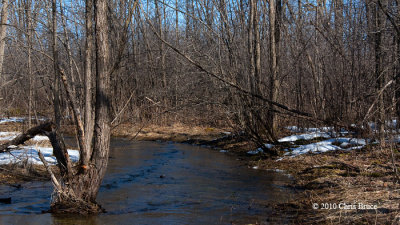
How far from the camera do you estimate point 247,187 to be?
9602 millimetres

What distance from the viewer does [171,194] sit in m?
9.13

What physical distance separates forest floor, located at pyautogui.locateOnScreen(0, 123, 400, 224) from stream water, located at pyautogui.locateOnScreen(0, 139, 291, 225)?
1.62 feet

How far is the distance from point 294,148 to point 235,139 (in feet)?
14.2

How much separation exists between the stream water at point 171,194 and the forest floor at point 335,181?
1.62 feet

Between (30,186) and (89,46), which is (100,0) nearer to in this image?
(89,46)

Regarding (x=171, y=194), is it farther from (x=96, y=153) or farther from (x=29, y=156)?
(x=29, y=156)

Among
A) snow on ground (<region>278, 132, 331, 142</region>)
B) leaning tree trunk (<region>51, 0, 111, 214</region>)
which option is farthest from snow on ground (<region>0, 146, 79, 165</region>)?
snow on ground (<region>278, 132, 331, 142</region>)

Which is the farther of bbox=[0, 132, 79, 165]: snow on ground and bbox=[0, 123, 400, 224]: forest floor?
bbox=[0, 132, 79, 165]: snow on ground

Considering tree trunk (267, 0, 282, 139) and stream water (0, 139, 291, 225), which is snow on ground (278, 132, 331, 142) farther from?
stream water (0, 139, 291, 225)

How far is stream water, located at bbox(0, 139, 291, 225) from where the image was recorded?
7.05 metres
